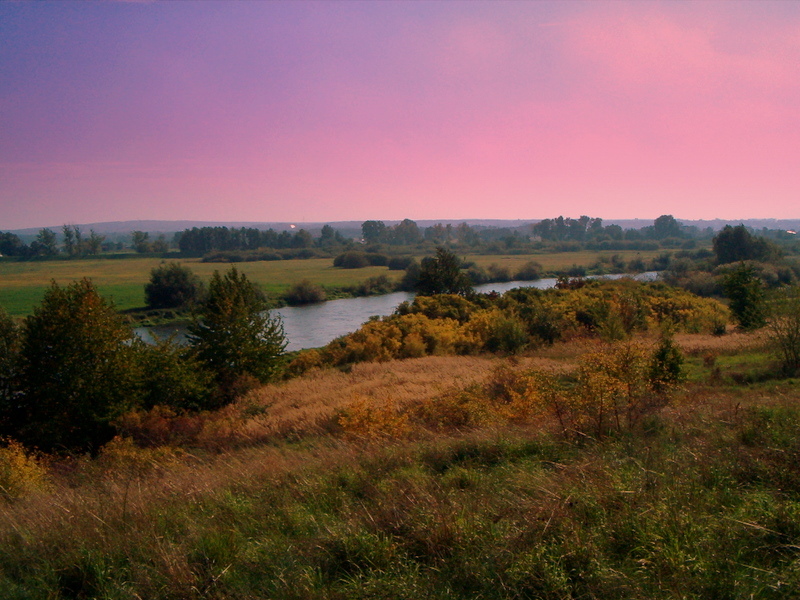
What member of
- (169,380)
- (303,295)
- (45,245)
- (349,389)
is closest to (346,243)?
(45,245)

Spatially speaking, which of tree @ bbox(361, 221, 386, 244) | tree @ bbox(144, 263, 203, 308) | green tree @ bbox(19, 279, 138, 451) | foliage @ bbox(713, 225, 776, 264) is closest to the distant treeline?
tree @ bbox(361, 221, 386, 244)

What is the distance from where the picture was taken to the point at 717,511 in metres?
3.33

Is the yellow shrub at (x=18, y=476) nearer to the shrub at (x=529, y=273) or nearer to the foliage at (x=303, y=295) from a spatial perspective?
the foliage at (x=303, y=295)

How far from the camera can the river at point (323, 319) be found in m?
35.4

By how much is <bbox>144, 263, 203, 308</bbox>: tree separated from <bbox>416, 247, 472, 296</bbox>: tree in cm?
2072

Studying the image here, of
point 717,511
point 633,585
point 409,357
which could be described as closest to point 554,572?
point 633,585

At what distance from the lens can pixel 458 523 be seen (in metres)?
3.32

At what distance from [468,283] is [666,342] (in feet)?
98.6

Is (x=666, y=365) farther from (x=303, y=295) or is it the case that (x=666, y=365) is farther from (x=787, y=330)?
(x=303, y=295)

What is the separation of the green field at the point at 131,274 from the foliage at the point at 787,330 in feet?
136

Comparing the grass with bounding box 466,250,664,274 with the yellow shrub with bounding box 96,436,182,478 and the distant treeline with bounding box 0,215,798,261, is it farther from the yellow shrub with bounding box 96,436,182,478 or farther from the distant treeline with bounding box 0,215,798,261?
the yellow shrub with bounding box 96,436,182,478

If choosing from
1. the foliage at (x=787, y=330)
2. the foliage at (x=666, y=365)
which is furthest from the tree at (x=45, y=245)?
the foliage at (x=787, y=330)

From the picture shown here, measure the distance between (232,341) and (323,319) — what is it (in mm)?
23469

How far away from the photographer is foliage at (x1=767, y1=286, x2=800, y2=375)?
11.2 metres
